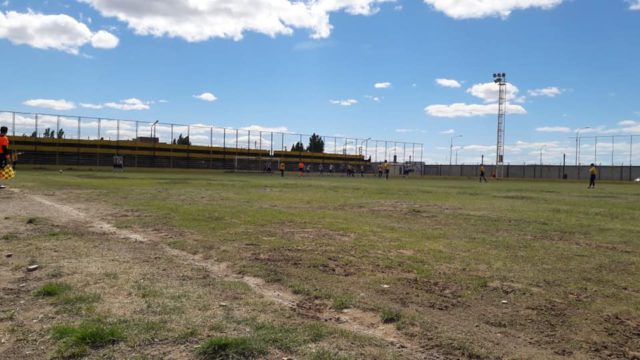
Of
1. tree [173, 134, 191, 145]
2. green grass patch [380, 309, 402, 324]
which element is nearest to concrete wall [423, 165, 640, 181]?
tree [173, 134, 191, 145]

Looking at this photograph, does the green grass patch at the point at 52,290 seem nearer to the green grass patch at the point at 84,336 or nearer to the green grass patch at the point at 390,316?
the green grass patch at the point at 84,336

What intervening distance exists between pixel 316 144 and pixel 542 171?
4066 cm

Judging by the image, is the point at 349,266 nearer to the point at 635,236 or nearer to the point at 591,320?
the point at 591,320

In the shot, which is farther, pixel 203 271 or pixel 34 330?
pixel 203 271

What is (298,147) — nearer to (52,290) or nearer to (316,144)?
(316,144)

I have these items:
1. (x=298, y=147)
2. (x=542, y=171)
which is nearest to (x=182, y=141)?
(x=298, y=147)

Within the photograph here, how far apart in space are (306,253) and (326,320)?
333cm

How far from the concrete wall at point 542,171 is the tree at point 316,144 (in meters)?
20.6

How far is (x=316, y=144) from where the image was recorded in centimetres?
10025

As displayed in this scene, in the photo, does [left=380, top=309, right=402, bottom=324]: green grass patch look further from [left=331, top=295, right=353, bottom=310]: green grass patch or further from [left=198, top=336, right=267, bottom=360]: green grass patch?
[left=198, top=336, right=267, bottom=360]: green grass patch

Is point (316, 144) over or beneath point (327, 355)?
over

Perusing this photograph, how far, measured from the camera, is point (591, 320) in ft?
17.1

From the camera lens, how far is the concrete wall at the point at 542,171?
7288 centimetres

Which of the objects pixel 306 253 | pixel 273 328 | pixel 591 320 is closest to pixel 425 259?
pixel 306 253
